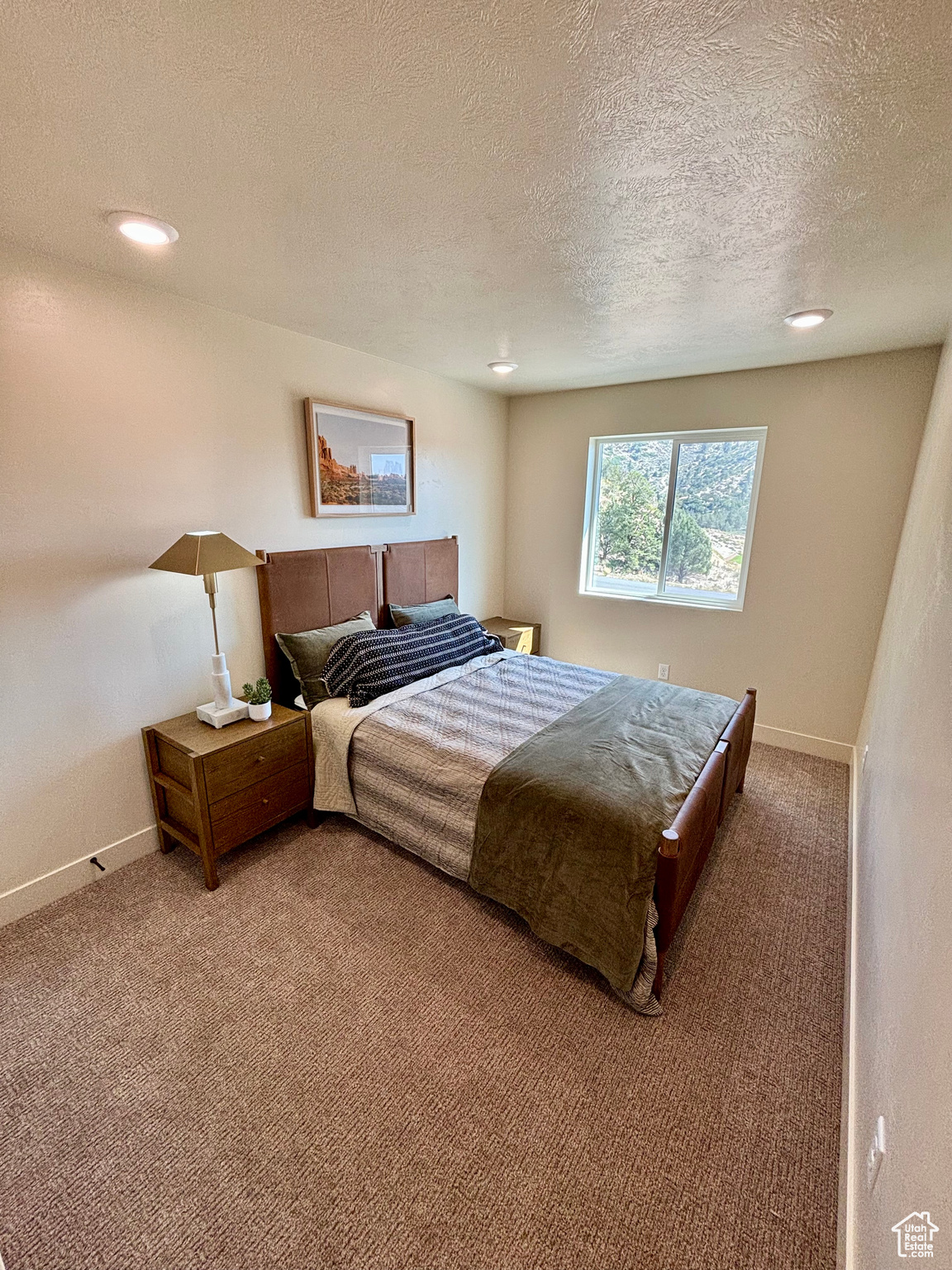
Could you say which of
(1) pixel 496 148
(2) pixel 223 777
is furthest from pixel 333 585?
(1) pixel 496 148

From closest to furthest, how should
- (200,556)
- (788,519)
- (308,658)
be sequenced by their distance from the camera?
(200,556) < (308,658) < (788,519)

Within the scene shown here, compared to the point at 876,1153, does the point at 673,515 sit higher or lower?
higher

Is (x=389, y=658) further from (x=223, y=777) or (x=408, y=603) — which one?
(x=223, y=777)

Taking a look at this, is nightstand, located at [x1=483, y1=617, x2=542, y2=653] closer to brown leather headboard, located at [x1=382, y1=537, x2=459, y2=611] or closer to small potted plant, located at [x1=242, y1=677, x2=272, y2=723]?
brown leather headboard, located at [x1=382, y1=537, x2=459, y2=611]

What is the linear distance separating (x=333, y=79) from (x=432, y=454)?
2537 mm

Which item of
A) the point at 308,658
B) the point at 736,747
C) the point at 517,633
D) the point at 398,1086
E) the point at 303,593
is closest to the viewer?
the point at 398,1086

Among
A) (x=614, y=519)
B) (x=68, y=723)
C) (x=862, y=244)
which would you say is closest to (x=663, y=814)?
(x=862, y=244)

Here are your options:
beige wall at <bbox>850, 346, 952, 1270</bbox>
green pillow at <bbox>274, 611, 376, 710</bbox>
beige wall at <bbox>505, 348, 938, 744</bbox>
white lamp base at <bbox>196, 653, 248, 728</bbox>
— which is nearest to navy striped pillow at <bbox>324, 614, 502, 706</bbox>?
green pillow at <bbox>274, 611, 376, 710</bbox>

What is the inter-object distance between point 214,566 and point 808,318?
284cm

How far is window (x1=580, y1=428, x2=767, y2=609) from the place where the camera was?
3424 millimetres

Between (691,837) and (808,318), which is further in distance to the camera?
(808,318)

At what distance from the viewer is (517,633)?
13.6 feet

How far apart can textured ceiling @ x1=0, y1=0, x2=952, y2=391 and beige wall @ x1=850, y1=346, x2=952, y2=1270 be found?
3.24 feet

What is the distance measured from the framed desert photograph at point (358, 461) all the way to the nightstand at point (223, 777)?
1282 millimetres
